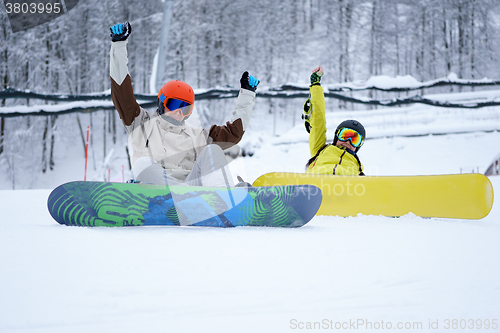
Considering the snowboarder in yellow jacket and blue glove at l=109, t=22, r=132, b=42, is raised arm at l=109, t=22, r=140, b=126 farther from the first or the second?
the snowboarder in yellow jacket

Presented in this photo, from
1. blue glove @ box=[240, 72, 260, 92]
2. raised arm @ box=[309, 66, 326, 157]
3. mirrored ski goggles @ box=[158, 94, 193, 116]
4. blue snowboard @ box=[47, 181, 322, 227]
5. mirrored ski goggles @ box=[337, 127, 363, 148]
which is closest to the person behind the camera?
blue snowboard @ box=[47, 181, 322, 227]

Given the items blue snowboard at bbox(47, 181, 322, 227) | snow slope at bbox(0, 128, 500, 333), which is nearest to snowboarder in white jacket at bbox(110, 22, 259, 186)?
blue snowboard at bbox(47, 181, 322, 227)

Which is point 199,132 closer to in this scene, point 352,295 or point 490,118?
point 352,295

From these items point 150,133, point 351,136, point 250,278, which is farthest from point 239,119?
point 250,278

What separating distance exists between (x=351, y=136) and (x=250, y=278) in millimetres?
2091

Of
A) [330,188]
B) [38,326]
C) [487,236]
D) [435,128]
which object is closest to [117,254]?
[38,326]

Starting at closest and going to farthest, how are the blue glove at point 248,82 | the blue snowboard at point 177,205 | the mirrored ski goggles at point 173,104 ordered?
the blue snowboard at point 177,205 → the mirrored ski goggles at point 173,104 → the blue glove at point 248,82

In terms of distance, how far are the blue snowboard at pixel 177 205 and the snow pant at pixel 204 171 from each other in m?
0.17

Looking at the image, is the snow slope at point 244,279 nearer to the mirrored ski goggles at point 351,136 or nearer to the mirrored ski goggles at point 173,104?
the mirrored ski goggles at point 173,104

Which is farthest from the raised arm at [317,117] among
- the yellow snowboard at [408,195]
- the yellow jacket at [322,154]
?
the yellow snowboard at [408,195]

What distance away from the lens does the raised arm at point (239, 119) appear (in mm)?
2328

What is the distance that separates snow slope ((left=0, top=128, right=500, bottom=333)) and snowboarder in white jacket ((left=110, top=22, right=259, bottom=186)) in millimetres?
352

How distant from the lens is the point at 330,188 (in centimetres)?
227

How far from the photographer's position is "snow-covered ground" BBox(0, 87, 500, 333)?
73 centimetres
